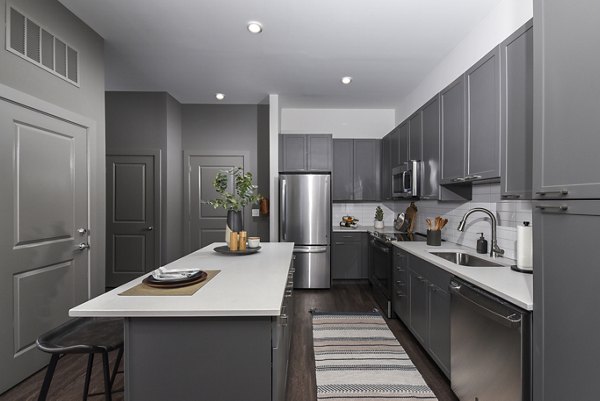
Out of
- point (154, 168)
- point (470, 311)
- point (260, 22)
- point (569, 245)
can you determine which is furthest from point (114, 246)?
point (569, 245)

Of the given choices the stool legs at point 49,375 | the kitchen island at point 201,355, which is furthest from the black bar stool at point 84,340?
the kitchen island at point 201,355

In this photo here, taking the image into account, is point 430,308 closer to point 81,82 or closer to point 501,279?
point 501,279

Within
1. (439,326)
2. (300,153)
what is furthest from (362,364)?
(300,153)

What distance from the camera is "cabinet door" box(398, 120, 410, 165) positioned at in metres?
4.00

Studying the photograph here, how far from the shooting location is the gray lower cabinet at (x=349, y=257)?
5031 mm

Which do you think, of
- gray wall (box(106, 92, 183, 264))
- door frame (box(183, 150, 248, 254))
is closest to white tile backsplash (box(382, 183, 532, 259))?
door frame (box(183, 150, 248, 254))

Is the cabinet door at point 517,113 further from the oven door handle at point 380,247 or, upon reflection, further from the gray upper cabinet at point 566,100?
the oven door handle at point 380,247

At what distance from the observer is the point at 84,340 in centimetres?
149

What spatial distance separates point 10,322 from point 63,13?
2421 mm

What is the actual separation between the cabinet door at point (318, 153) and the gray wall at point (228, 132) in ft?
2.72

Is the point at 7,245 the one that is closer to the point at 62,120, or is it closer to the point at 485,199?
the point at 62,120

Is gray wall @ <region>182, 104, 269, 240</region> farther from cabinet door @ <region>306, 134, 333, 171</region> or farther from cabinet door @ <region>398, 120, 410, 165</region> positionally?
cabinet door @ <region>398, 120, 410, 165</region>

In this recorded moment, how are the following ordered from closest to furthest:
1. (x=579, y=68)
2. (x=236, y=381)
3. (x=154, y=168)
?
(x=579, y=68)
(x=236, y=381)
(x=154, y=168)

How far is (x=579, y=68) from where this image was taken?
1.20 m
